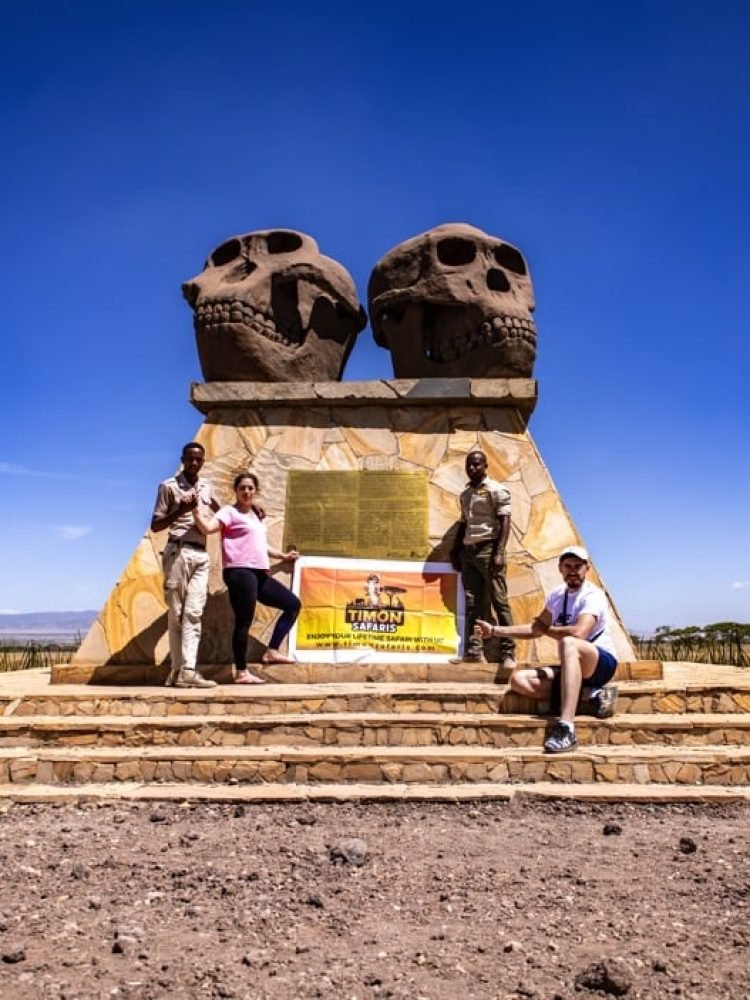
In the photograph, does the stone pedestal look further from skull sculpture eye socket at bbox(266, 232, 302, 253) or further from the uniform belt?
skull sculpture eye socket at bbox(266, 232, 302, 253)

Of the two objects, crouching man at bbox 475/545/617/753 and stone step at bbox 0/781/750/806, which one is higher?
crouching man at bbox 475/545/617/753

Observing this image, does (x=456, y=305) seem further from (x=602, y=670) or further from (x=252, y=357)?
(x=602, y=670)

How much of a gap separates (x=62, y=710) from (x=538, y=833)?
3238 mm

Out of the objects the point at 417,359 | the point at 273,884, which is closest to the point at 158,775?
the point at 273,884

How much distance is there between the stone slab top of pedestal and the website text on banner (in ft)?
5.15

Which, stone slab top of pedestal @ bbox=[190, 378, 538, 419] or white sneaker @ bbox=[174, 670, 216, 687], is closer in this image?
white sneaker @ bbox=[174, 670, 216, 687]

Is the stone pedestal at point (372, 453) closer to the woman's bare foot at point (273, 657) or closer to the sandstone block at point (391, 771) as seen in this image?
the woman's bare foot at point (273, 657)

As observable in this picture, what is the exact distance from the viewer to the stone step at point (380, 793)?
13.6 feet

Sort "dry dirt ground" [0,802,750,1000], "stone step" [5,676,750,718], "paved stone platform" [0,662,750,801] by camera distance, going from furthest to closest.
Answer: "stone step" [5,676,750,718] < "paved stone platform" [0,662,750,801] < "dry dirt ground" [0,802,750,1000]

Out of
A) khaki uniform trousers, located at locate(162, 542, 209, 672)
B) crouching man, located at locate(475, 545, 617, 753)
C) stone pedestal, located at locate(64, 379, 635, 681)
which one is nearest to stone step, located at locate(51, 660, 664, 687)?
khaki uniform trousers, located at locate(162, 542, 209, 672)

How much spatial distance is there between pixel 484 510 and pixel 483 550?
0.31 m

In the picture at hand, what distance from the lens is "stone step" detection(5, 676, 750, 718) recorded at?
5.20 m

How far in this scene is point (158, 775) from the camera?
14.9ft

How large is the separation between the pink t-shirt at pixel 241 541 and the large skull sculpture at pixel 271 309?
7.63ft
